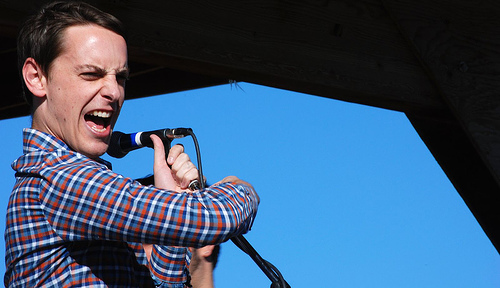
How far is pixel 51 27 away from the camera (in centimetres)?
157

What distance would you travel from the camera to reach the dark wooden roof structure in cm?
260

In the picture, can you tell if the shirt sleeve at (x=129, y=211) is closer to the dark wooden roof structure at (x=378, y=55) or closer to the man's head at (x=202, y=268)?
the man's head at (x=202, y=268)

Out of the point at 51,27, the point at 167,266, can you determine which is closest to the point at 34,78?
the point at 51,27

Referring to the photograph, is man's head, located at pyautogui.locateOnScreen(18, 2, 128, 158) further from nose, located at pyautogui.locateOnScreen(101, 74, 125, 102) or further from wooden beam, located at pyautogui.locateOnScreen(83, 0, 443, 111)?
wooden beam, located at pyautogui.locateOnScreen(83, 0, 443, 111)

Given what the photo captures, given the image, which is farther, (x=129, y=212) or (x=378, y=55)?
(x=378, y=55)

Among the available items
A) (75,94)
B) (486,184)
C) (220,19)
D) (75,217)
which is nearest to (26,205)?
(75,217)

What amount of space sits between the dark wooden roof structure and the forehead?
3.18 ft

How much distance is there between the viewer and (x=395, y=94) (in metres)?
2.88

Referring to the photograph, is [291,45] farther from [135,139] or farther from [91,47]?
[91,47]

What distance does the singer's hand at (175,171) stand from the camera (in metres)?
1.60

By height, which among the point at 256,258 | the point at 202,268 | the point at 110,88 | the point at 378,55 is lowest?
the point at 202,268

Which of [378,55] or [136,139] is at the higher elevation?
[378,55]

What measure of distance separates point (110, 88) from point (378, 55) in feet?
5.20

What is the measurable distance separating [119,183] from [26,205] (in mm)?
196
